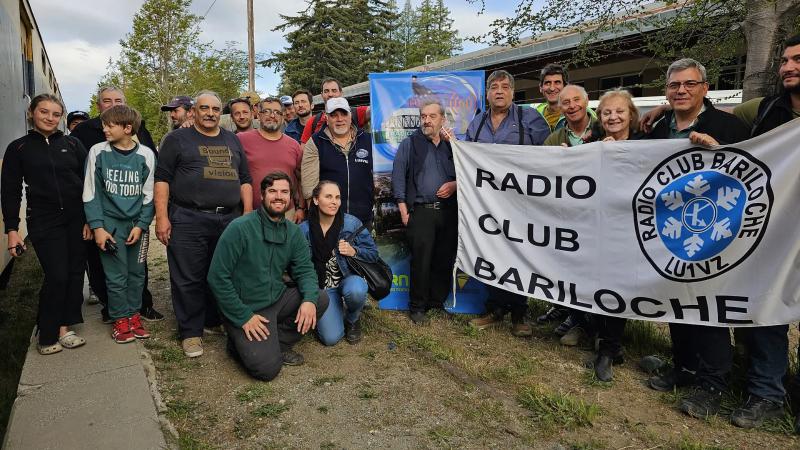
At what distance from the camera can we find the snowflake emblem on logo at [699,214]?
3.22 meters

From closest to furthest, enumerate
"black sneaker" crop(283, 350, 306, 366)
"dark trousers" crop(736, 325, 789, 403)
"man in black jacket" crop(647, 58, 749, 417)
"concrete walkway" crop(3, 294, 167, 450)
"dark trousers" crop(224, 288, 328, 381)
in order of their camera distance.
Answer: "concrete walkway" crop(3, 294, 167, 450) < "dark trousers" crop(736, 325, 789, 403) < "man in black jacket" crop(647, 58, 749, 417) < "dark trousers" crop(224, 288, 328, 381) < "black sneaker" crop(283, 350, 306, 366)

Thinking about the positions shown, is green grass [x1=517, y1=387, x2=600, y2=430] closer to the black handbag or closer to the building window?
the black handbag

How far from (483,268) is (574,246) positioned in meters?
0.77

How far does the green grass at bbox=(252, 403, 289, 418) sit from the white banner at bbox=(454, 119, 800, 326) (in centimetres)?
188

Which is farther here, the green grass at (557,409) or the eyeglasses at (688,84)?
the eyeglasses at (688,84)

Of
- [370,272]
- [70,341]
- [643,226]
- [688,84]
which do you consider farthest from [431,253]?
[70,341]

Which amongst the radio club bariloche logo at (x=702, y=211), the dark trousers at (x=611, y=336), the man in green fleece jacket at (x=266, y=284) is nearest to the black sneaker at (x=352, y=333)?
the man in green fleece jacket at (x=266, y=284)

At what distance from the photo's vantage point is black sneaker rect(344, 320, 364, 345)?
173 inches

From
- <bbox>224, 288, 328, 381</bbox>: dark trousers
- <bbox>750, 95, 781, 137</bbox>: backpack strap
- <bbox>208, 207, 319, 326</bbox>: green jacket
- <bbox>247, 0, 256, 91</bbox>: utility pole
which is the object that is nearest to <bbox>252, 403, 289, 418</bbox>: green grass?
<bbox>224, 288, 328, 381</bbox>: dark trousers

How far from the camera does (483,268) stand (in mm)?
4328

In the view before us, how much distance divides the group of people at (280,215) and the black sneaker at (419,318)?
0.5 inches

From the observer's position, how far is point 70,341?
13.0 ft

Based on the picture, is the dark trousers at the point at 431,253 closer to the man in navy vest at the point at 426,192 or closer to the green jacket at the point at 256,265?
the man in navy vest at the point at 426,192

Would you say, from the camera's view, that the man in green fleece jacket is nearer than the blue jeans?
Yes
